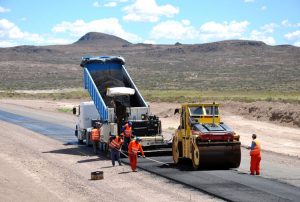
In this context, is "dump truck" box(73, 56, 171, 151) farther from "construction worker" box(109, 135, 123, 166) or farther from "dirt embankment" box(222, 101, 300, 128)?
"dirt embankment" box(222, 101, 300, 128)

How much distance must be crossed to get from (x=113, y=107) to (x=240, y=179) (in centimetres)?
1015

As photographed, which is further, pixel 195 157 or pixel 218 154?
pixel 195 157

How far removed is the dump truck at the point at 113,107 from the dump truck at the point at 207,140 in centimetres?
390

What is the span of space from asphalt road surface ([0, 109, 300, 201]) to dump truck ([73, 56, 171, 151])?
5.00ft

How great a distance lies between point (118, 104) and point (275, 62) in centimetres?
13995

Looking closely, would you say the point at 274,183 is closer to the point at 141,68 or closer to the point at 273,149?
the point at 273,149

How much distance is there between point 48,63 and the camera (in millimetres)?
190875

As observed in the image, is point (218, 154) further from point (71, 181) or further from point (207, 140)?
point (71, 181)

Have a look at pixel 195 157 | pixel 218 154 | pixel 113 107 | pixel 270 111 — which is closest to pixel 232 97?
pixel 270 111

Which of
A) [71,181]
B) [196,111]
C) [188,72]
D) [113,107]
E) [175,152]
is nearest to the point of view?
[71,181]

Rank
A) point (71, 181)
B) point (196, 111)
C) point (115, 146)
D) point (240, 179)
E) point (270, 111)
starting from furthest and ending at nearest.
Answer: point (270, 111) < point (115, 146) < point (196, 111) < point (71, 181) < point (240, 179)

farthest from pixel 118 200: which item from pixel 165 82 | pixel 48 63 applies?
pixel 48 63

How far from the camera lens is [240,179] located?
19406mm

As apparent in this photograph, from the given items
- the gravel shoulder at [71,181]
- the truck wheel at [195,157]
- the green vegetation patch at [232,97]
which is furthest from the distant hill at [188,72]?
the truck wheel at [195,157]
